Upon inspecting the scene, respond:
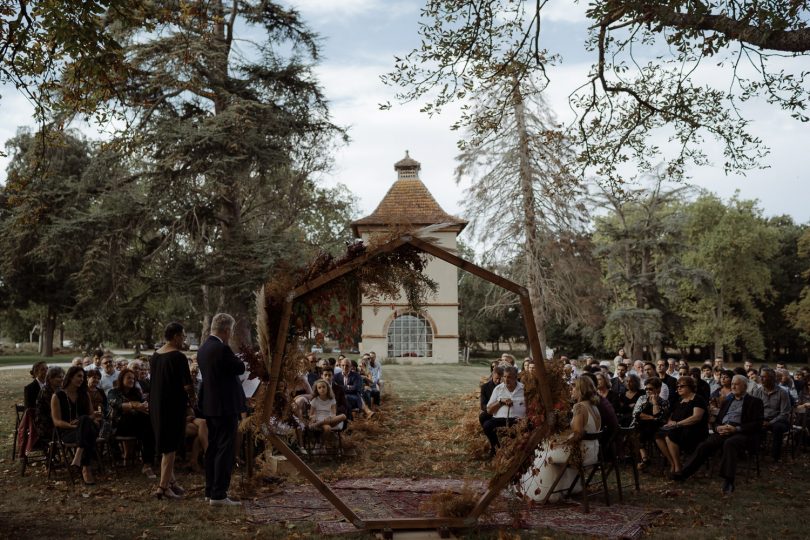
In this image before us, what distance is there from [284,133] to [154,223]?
5344 mm

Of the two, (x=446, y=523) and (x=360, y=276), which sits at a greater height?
(x=360, y=276)

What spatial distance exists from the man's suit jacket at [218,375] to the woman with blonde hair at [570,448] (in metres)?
3.53

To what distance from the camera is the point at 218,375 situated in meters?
7.83

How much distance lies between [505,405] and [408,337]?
92.5 feet

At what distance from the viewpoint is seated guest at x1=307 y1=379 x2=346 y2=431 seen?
11000 millimetres

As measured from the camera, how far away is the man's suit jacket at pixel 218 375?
780 cm

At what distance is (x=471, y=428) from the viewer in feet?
42.2

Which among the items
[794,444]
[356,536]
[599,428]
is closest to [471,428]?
[599,428]

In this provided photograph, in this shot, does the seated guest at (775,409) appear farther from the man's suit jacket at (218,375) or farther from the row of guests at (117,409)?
the row of guests at (117,409)

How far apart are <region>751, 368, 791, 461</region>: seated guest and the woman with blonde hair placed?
4131 mm

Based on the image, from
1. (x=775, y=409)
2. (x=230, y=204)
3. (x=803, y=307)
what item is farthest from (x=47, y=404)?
(x=803, y=307)

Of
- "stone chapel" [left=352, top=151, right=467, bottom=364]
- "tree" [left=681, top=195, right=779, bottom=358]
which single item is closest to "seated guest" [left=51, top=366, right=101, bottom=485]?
"stone chapel" [left=352, top=151, right=467, bottom=364]

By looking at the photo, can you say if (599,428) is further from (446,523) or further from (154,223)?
(154,223)

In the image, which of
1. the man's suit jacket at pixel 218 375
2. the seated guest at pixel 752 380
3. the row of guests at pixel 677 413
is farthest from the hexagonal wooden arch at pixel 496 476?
the seated guest at pixel 752 380
